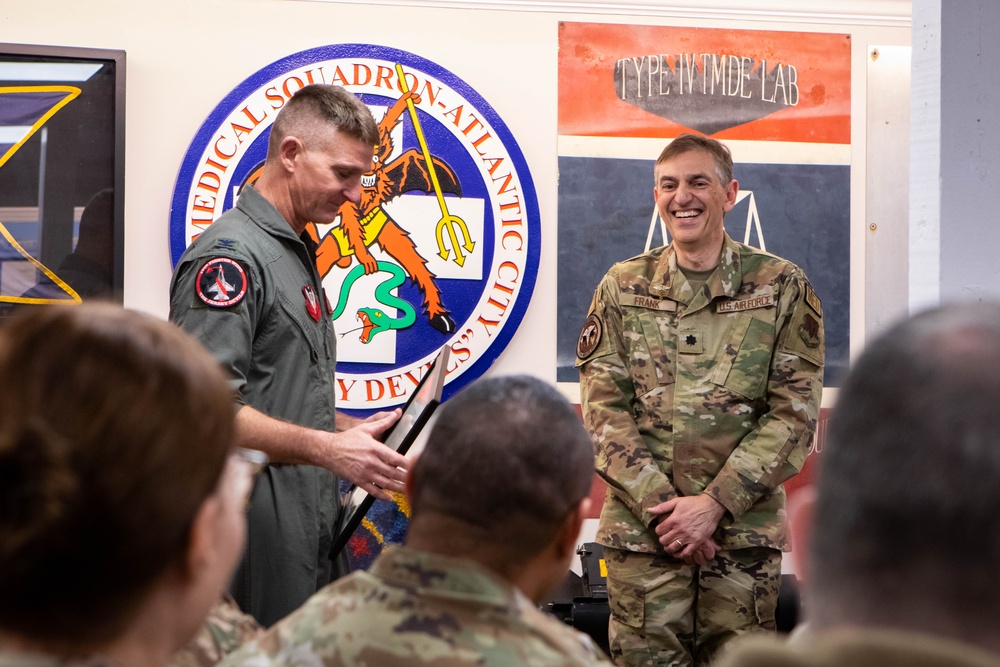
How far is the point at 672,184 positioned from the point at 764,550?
1.02 meters

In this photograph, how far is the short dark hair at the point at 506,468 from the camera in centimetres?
127

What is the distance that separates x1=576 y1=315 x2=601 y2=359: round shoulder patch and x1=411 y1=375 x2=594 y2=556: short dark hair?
155 centimetres

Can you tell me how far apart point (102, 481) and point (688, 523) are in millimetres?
2115

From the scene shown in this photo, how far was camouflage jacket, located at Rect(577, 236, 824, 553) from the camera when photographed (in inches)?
107

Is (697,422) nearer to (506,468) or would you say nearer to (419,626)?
(506,468)

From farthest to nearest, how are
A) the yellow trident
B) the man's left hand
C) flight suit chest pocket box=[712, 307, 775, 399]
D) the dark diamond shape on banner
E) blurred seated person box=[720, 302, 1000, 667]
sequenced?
the dark diamond shape on banner → the yellow trident → flight suit chest pocket box=[712, 307, 775, 399] → the man's left hand → blurred seated person box=[720, 302, 1000, 667]

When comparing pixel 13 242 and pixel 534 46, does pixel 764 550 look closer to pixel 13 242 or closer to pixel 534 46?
pixel 534 46

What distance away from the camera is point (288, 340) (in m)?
2.24

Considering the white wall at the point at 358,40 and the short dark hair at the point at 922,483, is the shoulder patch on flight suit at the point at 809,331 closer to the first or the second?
the white wall at the point at 358,40

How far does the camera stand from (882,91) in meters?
3.93

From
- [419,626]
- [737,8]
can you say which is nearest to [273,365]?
[419,626]

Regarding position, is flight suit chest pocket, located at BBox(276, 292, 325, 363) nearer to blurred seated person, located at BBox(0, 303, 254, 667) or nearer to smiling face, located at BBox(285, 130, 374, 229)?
smiling face, located at BBox(285, 130, 374, 229)

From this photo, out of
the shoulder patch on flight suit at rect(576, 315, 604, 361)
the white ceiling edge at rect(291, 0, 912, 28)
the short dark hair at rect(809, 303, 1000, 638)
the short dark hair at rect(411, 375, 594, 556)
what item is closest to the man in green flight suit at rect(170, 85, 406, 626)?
the shoulder patch on flight suit at rect(576, 315, 604, 361)

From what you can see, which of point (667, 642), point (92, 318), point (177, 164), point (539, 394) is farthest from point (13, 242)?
point (92, 318)
